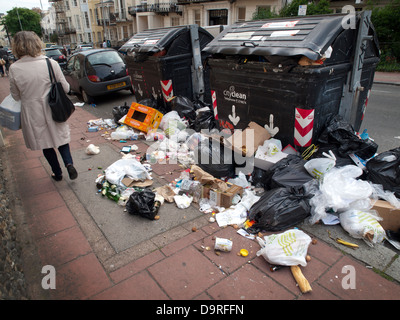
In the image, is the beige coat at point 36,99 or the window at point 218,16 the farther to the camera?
the window at point 218,16

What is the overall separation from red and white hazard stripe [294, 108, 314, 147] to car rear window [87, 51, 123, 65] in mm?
6579

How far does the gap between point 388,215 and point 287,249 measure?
3.83ft

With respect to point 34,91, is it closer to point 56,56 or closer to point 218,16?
point 56,56

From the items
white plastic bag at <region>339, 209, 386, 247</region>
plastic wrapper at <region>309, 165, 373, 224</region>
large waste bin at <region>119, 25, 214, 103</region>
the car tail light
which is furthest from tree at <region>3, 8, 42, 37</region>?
white plastic bag at <region>339, 209, 386, 247</region>

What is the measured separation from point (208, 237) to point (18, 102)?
2.67 meters

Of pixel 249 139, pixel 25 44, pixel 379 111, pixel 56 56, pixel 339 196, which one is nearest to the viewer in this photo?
pixel 339 196

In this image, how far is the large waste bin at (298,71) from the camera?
3.10 meters

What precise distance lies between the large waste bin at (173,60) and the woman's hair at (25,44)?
2.57 m

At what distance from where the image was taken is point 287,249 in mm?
2268

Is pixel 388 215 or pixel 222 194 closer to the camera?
pixel 388 215

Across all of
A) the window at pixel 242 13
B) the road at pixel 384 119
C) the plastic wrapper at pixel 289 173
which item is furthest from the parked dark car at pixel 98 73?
the window at pixel 242 13

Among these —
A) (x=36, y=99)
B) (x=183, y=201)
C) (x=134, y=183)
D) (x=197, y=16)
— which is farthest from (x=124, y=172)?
(x=197, y=16)

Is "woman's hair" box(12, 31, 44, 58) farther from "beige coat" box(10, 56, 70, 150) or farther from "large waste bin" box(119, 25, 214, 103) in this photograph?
"large waste bin" box(119, 25, 214, 103)

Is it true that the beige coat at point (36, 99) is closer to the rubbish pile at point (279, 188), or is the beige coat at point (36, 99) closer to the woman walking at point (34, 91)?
the woman walking at point (34, 91)
